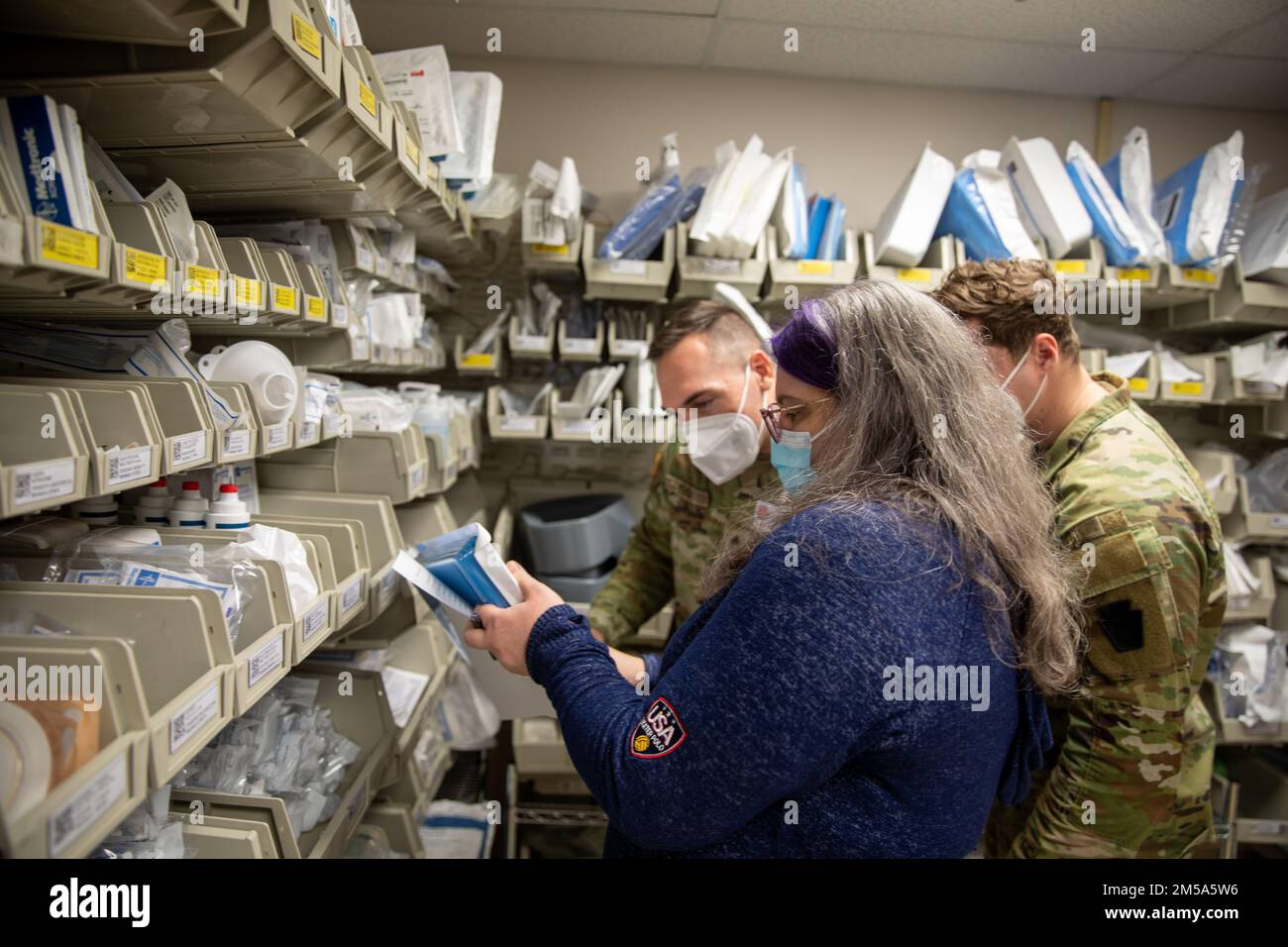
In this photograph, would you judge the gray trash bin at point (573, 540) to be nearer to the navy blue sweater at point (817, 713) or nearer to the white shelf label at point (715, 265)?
the white shelf label at point (715, 265)

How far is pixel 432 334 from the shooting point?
276cm

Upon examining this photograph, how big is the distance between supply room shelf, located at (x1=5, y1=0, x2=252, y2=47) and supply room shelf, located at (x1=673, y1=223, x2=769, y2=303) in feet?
5.95

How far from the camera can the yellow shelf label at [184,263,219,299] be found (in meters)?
1.06

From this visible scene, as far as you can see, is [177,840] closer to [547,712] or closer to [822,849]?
[547,712]

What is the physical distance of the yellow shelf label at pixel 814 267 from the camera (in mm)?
2668

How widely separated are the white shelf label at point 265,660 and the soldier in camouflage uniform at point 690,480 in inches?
34.9

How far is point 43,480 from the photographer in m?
0.77

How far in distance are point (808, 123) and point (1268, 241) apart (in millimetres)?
1753

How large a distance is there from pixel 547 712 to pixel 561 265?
5.76 feet

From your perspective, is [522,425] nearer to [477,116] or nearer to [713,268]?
[713,268]

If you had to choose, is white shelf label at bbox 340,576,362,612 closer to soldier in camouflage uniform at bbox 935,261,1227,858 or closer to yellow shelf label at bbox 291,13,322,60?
yellow shelf label at bbox 291,13,322,60

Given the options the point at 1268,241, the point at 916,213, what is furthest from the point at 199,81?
the point at 1268,241

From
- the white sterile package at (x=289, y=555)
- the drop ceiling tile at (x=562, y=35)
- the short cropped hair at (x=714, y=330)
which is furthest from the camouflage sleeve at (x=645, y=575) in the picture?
the drop ceiling tile at (x=562, y=35)
